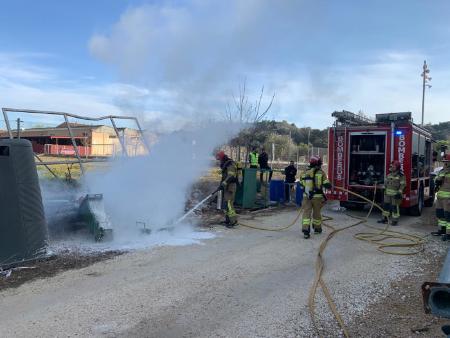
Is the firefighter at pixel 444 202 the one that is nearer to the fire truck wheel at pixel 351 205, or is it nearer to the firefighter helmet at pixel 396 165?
the firefighter helmet at pixel 396 165

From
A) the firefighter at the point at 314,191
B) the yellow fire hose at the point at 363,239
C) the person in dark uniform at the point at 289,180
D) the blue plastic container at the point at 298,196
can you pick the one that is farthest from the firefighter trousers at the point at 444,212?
the person in dark uniform at the point at 289,180

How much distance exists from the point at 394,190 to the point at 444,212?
1.76 meters

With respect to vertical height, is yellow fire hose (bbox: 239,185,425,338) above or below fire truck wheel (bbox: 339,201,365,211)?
below

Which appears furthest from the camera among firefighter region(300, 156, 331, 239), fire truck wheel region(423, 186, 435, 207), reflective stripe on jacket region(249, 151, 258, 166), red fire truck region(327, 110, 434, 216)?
reflective stripe on jacket region(249, 151, 258, 166)

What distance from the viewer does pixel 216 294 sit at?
5.20 meters

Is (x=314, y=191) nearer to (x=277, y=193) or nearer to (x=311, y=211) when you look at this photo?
(x=311, y=211)

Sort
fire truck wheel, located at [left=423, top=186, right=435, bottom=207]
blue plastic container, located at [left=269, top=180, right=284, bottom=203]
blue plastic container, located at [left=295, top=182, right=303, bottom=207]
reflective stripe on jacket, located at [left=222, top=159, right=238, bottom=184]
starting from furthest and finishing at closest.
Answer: fire truck wheel, located at [left=423, top=186, right=435, bottom=207], blue plastic container, located at [left=269, top=180, right=284, bottom=203], blue plastic container, located at [left=295, top=182, right=303, bottom=207], reflective stripe on jacket, located at [left=222, top=159, right=238, bottom=184]

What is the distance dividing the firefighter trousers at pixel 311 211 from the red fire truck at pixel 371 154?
10.9 ft

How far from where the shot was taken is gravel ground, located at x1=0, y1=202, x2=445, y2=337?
4242 millimetres

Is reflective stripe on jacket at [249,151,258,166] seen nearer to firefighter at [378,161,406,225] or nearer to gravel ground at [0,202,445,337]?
firefighter at [378,161,406,225]

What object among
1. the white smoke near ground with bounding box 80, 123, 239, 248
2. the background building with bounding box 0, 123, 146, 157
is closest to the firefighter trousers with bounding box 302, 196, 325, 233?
the white smoke near ground with bounding box 80, 123, 239, 248

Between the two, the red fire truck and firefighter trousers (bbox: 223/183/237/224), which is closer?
firefighter trousers (bbox: 223/183/237/224)

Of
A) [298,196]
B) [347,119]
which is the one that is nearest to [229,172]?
[347,119]

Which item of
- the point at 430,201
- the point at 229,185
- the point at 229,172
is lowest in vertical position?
the point at 430,201
